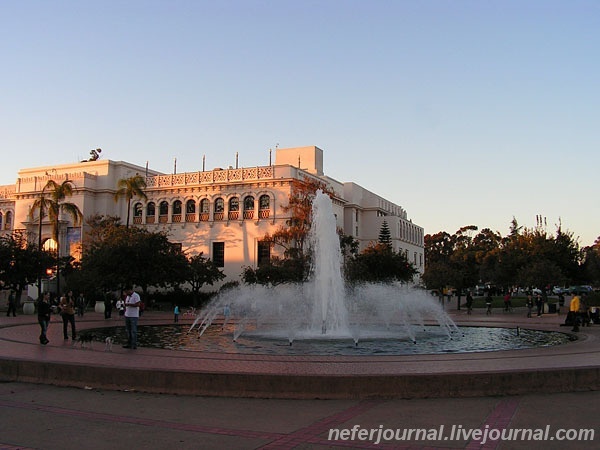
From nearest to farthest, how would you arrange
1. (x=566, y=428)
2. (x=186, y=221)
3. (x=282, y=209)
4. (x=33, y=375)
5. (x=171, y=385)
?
(x=566, y=428)
(x=171, y=385)
(x=33, y=375)
(x=282, y=209)
(x=186, y=221)

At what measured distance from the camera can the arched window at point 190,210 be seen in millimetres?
67500

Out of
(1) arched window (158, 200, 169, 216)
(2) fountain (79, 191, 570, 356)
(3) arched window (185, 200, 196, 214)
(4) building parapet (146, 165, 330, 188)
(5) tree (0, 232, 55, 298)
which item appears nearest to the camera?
(2) fountain (79, 191, 570, 356)

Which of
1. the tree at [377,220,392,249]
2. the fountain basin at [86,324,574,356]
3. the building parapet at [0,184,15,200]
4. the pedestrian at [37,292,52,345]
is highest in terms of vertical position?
the building parapet at [0,184,15,200]

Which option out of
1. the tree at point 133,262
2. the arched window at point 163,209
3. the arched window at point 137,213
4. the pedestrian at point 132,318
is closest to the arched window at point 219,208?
the arched window at point 163,209

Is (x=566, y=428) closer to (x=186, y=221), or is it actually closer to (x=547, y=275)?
(x=547, y=275)

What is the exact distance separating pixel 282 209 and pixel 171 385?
173ft

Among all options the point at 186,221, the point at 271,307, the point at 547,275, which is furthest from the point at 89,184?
the point at 547,275

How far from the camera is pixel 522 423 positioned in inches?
292

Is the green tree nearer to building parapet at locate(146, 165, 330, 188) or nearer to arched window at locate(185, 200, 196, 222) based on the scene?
building parapet at locate(146, 165, 330, 188)

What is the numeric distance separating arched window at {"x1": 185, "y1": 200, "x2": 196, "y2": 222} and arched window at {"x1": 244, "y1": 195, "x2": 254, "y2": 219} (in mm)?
6823

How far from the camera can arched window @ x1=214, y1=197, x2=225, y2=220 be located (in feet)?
216

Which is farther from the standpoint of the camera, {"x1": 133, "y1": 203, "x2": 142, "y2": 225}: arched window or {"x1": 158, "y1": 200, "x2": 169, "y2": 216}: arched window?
{"x1": 133, "y1": 203, "x2": 142, "y2": 225}: arched window

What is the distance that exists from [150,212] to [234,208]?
38.2 feet

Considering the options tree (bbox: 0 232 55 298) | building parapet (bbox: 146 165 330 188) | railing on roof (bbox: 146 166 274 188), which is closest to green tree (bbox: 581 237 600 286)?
building parapet (bbox: 146 165 330 188)
